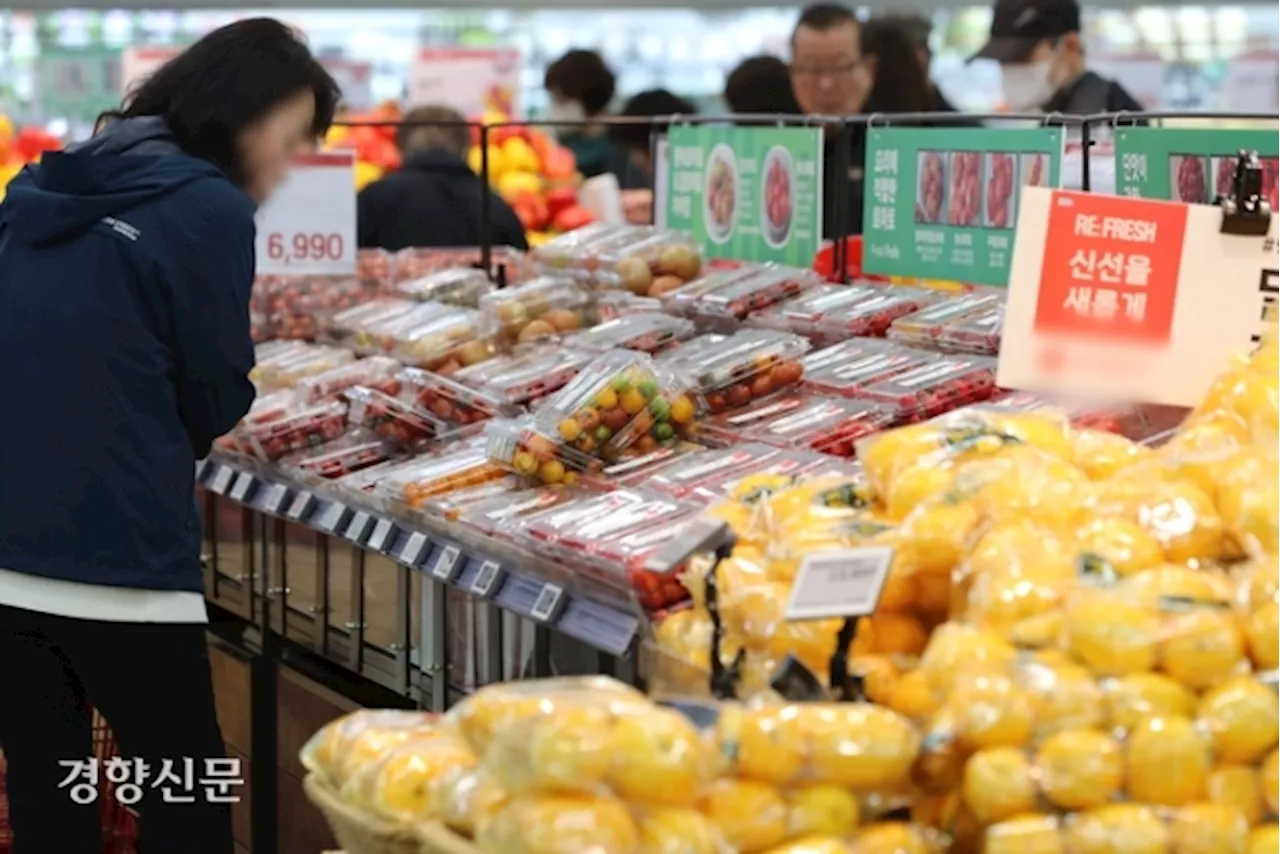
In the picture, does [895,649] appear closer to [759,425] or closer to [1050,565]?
[1050,565]

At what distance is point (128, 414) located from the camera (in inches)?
115

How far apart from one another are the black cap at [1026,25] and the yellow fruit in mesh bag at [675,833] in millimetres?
4586

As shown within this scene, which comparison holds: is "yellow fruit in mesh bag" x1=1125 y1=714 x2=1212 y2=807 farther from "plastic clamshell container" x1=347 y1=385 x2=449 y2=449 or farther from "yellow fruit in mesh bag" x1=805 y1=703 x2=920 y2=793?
"plastic clamshell container" x1=347 y1=385 x2=449 y2=449

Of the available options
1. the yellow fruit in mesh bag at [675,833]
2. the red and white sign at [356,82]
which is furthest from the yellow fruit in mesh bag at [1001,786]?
the red and white sign at [356,82]

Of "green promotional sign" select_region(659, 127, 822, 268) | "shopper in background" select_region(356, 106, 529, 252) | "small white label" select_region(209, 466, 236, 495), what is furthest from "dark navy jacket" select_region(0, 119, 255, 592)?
"shopper in background" select_region(356, 106, 529, 252)

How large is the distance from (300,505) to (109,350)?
0.78 metres

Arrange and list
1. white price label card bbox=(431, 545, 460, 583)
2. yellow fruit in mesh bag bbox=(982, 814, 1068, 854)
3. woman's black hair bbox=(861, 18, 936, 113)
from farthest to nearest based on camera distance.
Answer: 1. woman's black hair bbox=(861, 18, 936, 113)
2. white price label card bbox=(431, 545, 460, 583)
3. yellow fruit in mesh bag bbox=(982, 814, 1068, 854)

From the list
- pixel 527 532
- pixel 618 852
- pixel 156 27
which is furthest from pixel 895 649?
pixel 156 27

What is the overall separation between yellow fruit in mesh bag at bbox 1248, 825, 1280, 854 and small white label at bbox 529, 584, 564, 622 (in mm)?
1204

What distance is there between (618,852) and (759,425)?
1884mm

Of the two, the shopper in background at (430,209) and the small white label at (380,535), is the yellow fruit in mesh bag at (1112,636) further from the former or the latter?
the shopper in background at (430,209)

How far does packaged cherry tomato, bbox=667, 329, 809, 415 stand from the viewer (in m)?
3.50

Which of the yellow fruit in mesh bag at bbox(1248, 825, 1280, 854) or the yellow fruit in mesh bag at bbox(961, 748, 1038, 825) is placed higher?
the yellow fruit in mesh bag at bbox(961, 748, 1038, 825)

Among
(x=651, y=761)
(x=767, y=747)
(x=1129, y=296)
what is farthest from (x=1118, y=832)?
(x=1129, y=296)
